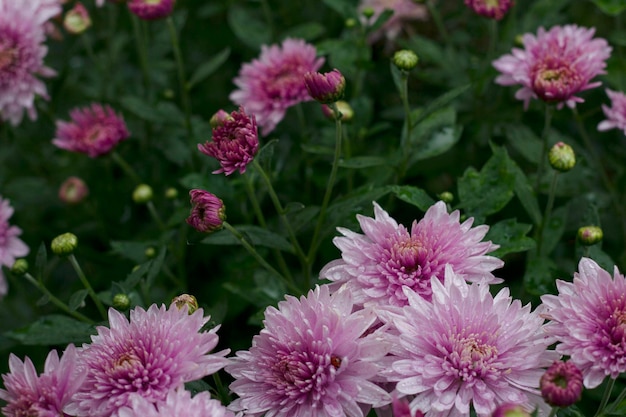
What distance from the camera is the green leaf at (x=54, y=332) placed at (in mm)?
1097

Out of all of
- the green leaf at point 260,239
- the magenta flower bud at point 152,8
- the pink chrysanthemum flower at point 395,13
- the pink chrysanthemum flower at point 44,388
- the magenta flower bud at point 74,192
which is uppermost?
the magenta flower bud at point 152,8

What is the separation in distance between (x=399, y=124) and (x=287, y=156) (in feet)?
1.01

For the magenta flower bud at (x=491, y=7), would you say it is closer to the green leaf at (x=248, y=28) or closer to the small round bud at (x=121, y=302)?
the green leaf at (x=248, y=28)

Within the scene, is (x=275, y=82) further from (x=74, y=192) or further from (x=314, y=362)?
(x=314, y=362)

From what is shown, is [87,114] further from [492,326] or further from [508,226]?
[492,326]

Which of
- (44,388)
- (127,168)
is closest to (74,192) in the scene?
(127,168)

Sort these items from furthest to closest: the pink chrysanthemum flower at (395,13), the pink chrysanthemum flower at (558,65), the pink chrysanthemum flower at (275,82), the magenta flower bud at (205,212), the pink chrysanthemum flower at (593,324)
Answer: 1. the pink chrysanthemum flower at (395,13)
2. the pink chrysanthemum flower at (275,82)
3. the pink chrysanthemum flower at (558,65)
4. the magenta flower bud at (205,212)
5. the pink chrysanthemum flower at (593,324)

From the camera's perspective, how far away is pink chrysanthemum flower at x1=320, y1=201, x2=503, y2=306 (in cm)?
90

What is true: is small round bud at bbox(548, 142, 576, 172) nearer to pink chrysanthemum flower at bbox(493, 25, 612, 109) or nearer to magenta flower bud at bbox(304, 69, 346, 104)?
pink chrysanthemum flower at bbox(493, 25, 612, 109)

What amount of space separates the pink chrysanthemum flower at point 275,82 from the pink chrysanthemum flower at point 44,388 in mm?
567

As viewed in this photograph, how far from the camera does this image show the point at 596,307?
84 centimetres

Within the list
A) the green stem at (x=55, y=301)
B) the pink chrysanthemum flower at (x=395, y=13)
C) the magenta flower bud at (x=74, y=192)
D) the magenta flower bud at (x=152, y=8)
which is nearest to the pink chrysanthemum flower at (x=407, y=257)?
the green stem at (x=55, y=301)

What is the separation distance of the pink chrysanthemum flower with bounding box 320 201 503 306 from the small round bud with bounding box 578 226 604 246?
189mm

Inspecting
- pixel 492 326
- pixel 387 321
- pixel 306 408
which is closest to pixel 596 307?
pixel 492 326
